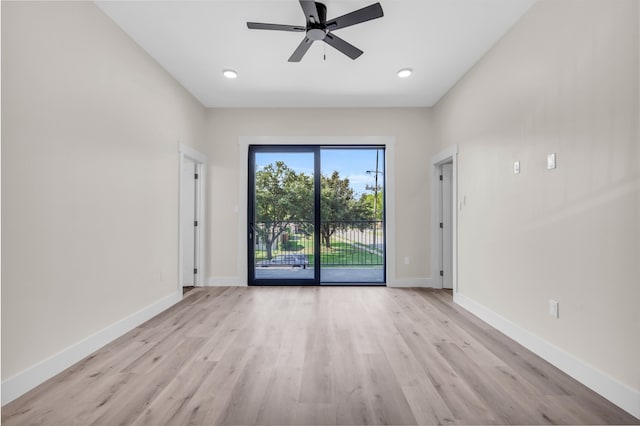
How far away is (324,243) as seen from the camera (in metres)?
5.29

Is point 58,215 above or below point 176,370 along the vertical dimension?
above

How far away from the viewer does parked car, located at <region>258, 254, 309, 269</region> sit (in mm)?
4828

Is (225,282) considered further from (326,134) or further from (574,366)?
(574,366)

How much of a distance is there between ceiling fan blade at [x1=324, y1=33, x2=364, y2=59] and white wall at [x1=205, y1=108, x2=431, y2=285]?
6.36ft

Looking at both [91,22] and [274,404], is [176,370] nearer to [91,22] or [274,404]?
[274,404]

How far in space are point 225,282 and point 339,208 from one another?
236 centimetres

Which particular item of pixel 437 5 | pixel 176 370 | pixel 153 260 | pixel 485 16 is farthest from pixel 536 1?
pixel 153 260

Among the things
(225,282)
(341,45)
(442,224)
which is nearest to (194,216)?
(225,282)

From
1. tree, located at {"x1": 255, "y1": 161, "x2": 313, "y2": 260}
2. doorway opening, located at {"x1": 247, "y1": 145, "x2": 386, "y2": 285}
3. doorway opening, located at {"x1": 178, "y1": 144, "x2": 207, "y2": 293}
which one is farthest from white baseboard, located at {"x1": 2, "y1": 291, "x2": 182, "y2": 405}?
tree, located at {"x1": 255, "y1": 161, "x2": 313, "y2": 260}

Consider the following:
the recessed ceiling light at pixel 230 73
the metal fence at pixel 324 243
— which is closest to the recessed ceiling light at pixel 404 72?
the recessed ceiling light at pixel 230 73

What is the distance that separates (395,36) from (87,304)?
3547 mm

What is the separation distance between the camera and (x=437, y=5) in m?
2.46

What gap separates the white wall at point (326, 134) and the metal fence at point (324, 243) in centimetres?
45

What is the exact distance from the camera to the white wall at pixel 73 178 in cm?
179
